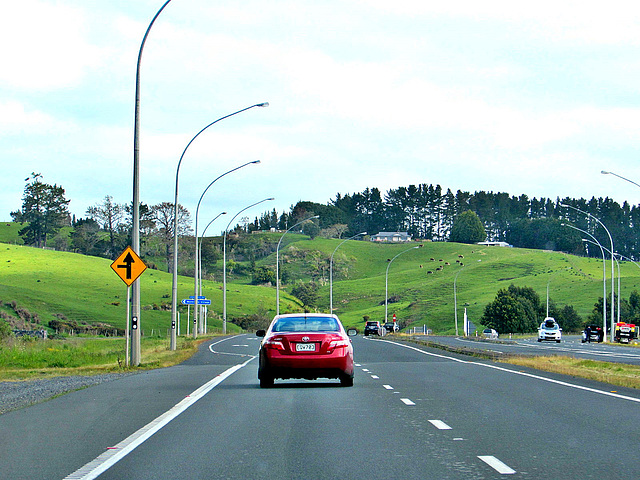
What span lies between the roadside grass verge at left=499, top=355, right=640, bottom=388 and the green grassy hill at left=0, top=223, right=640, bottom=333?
7307 centimetres

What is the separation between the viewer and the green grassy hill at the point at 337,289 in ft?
360

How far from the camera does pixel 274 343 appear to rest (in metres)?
18.6

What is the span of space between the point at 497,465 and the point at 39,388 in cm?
1326

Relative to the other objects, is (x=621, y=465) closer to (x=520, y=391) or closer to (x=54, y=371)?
(x=520, y=391)

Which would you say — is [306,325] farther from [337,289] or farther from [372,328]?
[337,289]

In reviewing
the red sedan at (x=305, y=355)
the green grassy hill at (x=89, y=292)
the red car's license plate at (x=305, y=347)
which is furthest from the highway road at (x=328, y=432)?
the green grassy hill at (x=89, y=292)

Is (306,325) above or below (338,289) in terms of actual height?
above

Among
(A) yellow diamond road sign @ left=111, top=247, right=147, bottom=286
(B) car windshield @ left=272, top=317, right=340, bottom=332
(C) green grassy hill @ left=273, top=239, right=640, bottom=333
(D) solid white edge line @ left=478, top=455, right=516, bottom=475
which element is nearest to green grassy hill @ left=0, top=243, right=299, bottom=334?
(C) green grassy hill @ left=273, top=239, right=640, bottom=333

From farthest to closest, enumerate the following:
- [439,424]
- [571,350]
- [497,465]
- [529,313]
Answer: [529,313], [571,350], [439,424], [497,465]

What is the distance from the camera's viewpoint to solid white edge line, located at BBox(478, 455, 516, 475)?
879 centimetres

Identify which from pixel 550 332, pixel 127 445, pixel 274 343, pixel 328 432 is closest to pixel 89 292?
pixel 550 332

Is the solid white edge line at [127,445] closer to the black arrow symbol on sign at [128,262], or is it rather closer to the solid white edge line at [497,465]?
the solid white edge line at [497,465]

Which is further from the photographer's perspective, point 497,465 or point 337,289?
point 337,289

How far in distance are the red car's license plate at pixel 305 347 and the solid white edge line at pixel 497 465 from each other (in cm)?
907
